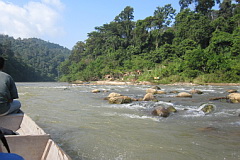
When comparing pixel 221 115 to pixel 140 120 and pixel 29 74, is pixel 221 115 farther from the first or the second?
pixel 29 74

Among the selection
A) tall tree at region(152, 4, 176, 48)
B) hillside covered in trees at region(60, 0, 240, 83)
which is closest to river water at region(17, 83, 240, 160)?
hillside covered in trees at region(60, 0, 240, 83)

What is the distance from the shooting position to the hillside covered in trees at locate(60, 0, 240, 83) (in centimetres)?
3111

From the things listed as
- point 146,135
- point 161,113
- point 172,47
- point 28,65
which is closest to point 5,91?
point 146,135

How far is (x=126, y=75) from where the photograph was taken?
41.1 metres

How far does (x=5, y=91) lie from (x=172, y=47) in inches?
1644

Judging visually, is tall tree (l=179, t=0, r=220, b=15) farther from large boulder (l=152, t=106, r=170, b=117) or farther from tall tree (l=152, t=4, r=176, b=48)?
large boulder (l=152, t=106, r=170, b=117)

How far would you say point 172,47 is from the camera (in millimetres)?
42312

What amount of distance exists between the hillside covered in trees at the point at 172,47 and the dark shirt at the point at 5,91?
93.3 ft

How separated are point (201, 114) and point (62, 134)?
4.76 meters

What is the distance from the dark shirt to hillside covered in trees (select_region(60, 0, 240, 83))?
28426 mm

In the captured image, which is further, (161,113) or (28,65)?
(28,65)

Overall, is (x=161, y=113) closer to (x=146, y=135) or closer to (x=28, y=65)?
(x=146, y=135)

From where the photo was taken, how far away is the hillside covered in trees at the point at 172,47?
31.1 m

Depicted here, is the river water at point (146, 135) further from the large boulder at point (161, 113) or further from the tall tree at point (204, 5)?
the tall tree at point (204, 5)
